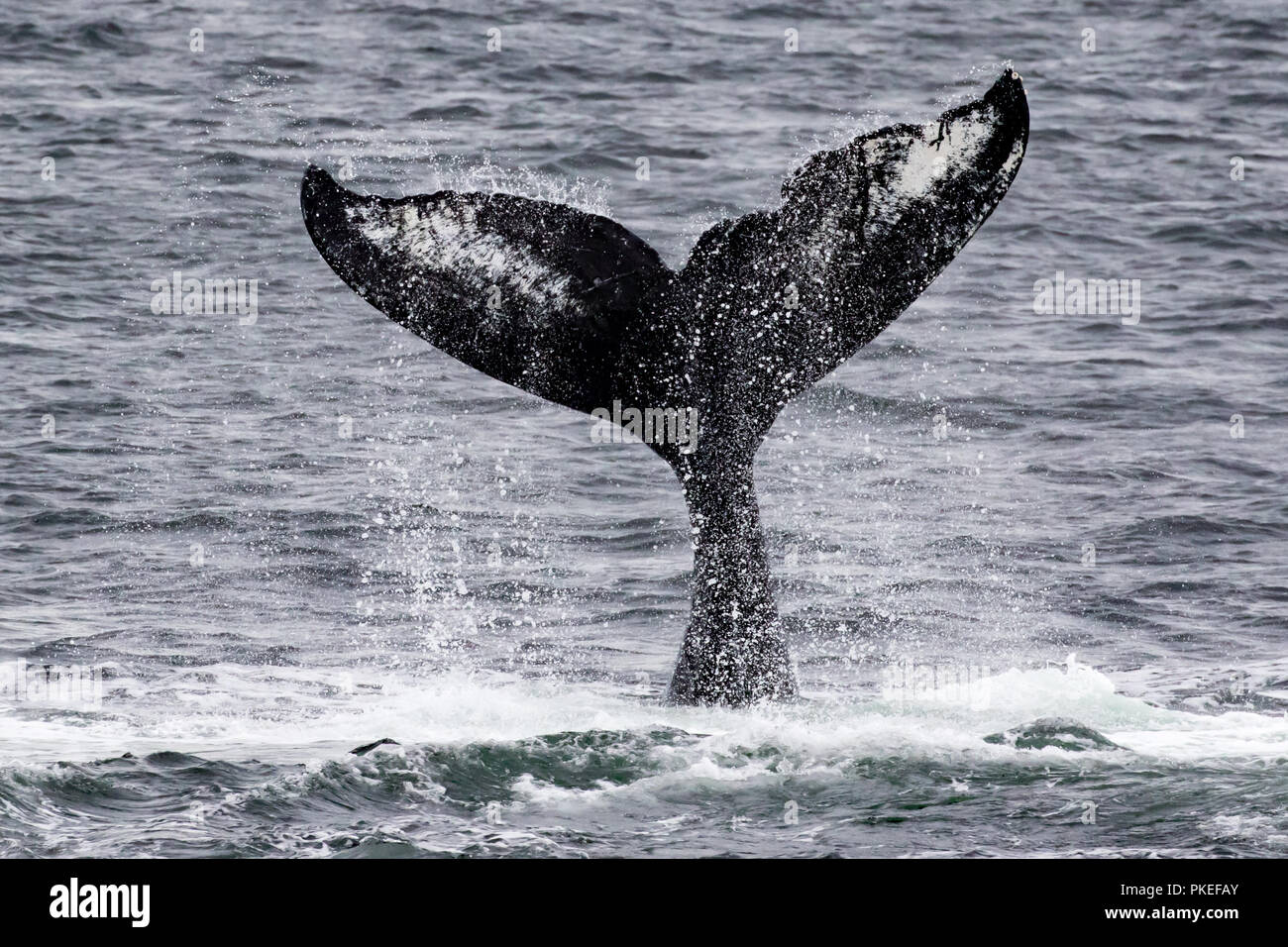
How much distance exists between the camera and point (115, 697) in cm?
961

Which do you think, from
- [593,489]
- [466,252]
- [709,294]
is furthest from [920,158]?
[593,489]

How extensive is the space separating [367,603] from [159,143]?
13026mm

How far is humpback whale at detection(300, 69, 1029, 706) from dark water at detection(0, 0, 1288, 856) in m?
0.75

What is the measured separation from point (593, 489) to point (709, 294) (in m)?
6.25

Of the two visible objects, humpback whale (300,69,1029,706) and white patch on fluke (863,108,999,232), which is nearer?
white patch on fluke (863,108,999,232)

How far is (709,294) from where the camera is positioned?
26.6 feet

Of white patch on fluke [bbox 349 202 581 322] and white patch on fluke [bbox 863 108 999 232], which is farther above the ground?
white patch on fluke [bbox 863 108 999 232]

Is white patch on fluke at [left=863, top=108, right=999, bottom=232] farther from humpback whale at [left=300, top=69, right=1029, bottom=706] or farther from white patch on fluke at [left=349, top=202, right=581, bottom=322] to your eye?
white patch on fluke at [left=349, top=202, right=581, bottom=322]

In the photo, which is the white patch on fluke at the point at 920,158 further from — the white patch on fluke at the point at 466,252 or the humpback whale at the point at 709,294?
the white patch on fluke at the point at 466,252

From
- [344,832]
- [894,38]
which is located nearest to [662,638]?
[344,832]

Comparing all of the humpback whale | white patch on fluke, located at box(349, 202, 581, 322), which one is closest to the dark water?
the humpback whale

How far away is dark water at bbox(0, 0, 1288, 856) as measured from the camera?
791 centimetres

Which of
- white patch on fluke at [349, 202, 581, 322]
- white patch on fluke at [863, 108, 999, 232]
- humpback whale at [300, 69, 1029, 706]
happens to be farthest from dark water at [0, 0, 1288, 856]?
white patch on fluke at [863, 108, 999, 232]

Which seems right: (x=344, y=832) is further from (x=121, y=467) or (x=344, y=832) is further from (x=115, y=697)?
(x=121, y=467)
